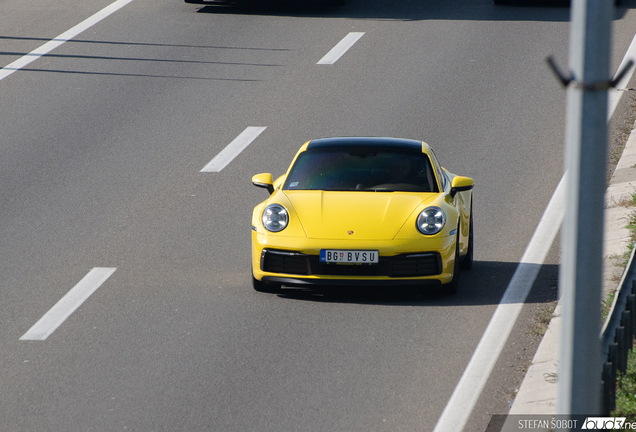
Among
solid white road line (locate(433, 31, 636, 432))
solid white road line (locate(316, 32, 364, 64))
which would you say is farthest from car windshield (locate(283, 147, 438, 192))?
solid white road line (locate(316, 32, 364, 64))

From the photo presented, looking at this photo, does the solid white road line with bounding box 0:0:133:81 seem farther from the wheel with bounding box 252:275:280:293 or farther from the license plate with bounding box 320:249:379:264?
the license plate with bounding box 320:249:379:264

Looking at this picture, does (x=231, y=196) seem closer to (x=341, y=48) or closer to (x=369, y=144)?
(x=369, y=144)

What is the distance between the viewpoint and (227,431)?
251 inches

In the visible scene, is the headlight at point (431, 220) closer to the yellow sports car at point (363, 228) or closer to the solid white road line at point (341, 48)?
the yellow sports car at point (363, 228)

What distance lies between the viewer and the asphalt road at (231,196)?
23.0ft

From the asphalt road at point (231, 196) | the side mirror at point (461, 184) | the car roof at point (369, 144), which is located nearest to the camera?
the asphalt road at point (231, 196)

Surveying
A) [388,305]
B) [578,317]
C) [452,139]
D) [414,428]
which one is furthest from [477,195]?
[578,317]

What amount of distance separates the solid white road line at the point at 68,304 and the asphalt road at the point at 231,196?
0.31ft

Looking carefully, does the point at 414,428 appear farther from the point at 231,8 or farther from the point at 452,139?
the point at 231,8

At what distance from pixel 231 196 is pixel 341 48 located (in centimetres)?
826

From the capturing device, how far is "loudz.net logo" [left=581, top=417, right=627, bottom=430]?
4527 millimetres

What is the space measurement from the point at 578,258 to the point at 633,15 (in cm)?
1896

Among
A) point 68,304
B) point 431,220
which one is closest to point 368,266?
point 431,220

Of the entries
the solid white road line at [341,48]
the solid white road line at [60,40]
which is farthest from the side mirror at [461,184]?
the solid white road line at [60,40]
